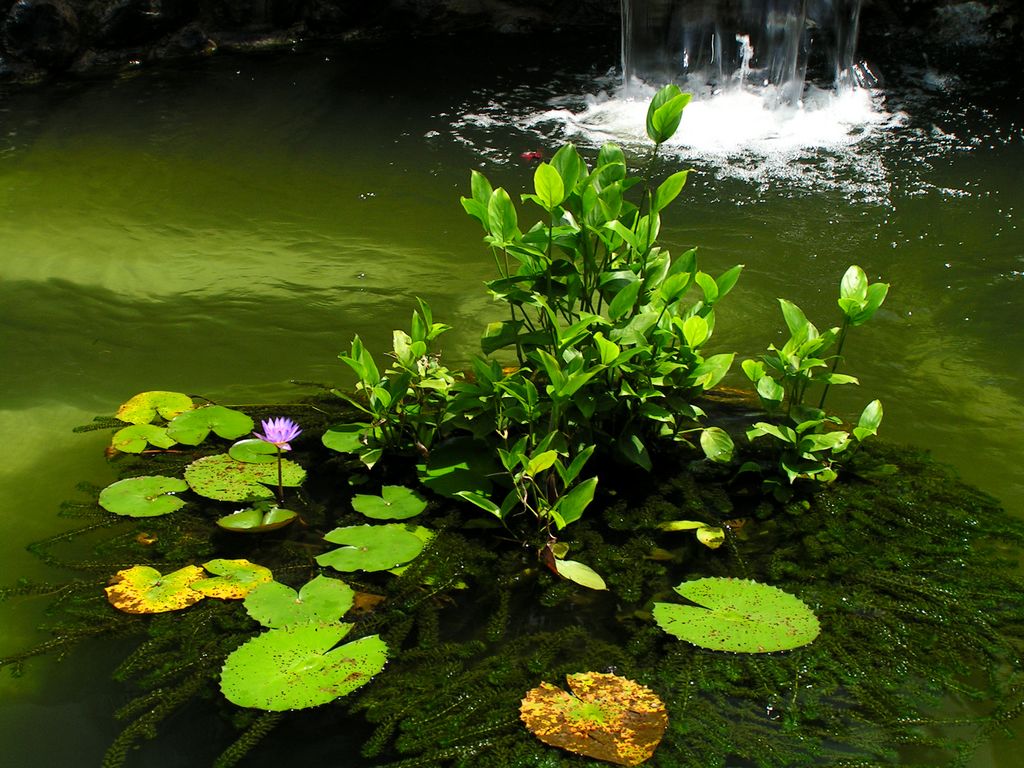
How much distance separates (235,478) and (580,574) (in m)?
0.82

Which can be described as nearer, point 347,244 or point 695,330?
point 695,330

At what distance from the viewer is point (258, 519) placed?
209 cm

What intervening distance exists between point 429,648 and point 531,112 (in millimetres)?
3576

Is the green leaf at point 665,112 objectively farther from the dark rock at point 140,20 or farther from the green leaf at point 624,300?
the dark rock at point 140,20

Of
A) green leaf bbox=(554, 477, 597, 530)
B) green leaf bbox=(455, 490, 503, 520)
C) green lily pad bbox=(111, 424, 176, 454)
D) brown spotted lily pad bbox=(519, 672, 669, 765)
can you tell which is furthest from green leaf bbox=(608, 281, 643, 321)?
green lily pad bbox=(111, 424, 176, 454)

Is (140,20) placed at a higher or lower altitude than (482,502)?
higher

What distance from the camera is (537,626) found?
1.88m

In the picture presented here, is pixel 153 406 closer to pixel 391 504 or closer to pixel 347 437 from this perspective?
pixel 347 437

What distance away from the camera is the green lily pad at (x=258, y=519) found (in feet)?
6.80

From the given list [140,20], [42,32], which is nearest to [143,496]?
[42,32]

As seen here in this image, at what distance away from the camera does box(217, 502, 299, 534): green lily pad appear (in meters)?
2.07

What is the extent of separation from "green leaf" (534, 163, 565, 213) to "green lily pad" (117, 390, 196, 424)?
110 cm

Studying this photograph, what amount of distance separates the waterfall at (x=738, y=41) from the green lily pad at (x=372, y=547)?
13.4ft

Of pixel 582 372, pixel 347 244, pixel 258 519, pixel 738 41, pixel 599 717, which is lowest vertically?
pixel 599 717
